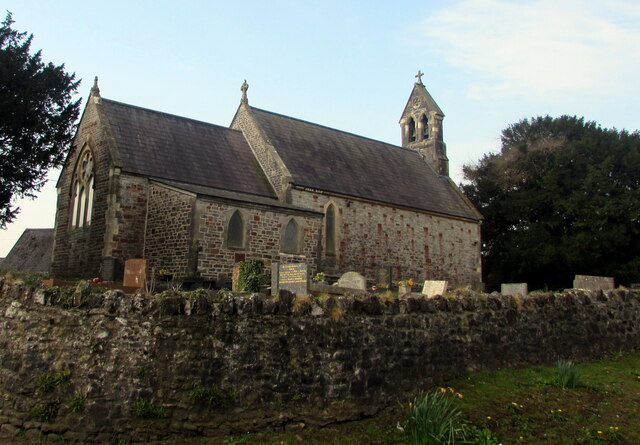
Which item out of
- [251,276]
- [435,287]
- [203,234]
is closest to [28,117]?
[203,234]

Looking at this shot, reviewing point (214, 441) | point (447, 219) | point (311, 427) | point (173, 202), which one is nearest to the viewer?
point (214, 441)

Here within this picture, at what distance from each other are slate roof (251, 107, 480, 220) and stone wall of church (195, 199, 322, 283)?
3.71m

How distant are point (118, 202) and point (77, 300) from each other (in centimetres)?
1490

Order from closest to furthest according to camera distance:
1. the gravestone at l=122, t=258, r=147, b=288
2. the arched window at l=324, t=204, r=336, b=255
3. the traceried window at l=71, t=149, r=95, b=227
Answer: the gravestone at l=122, t=258, r=147, b=288 < the traceried window at l=71, t=149, r=95, b=227 < the arched window at l=324, t=204, r=336, b=255

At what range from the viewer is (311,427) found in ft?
29.3

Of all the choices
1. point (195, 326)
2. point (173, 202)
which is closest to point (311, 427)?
point (195, 326)

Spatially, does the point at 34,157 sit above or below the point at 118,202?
above

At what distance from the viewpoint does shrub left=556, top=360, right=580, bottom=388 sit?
1140 cm

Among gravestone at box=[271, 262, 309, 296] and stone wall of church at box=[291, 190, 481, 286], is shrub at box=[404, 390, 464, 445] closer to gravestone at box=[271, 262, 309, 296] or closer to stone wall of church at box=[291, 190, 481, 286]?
gravestone at box=[271, 262, 309, 296]

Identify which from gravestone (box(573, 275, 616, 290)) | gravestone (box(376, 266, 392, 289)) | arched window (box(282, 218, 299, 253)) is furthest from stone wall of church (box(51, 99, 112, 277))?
gravestone (box(573, 275, 616, 290))

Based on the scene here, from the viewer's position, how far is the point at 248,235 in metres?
22.6

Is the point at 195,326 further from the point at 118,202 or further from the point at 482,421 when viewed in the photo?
the point at 118,202

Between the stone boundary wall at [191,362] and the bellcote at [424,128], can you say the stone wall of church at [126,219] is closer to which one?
the stone boundary wall at [191,362]

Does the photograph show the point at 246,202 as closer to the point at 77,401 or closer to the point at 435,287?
the point at 435,287
